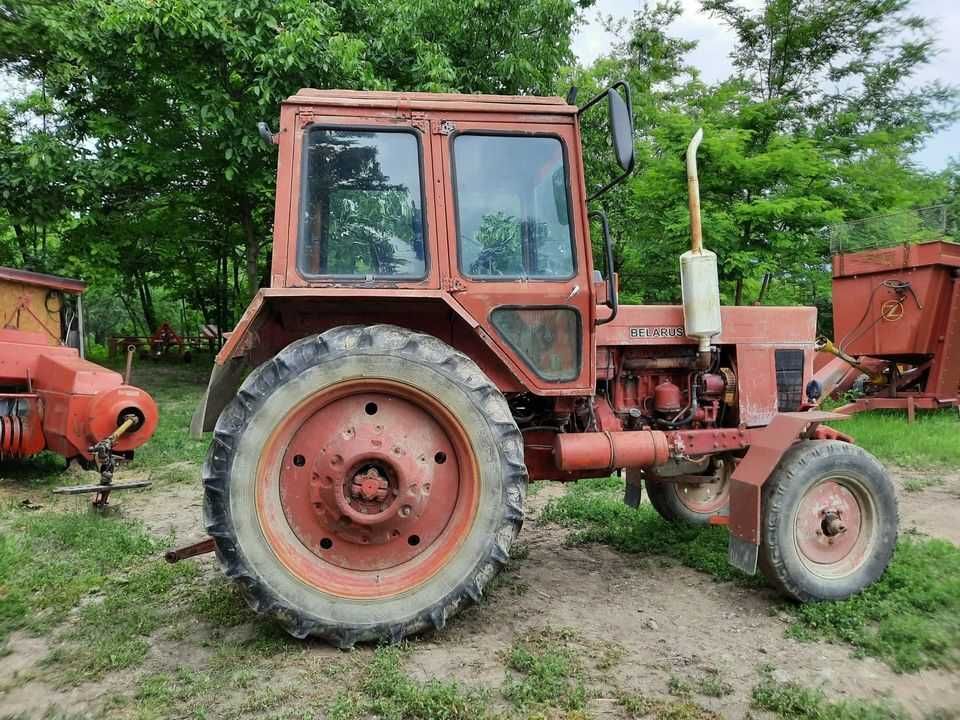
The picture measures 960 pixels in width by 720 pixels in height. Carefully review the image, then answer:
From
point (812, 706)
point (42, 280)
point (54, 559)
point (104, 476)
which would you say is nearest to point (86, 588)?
point (54, 559)

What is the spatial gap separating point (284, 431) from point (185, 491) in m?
3.82

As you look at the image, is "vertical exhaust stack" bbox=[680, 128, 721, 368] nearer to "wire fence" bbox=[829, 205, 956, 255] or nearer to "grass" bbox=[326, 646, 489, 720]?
"grass" bbox=[326, 646, 489, 720]

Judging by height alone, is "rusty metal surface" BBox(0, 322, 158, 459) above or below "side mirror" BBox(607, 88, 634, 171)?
below

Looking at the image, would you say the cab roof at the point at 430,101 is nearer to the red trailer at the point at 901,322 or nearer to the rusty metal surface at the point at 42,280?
the rusty metal surface at the point at 42,280

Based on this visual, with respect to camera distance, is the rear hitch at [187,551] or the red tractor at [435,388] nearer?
the red tractor at [435,388]

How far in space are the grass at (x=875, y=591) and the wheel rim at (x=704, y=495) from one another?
0.79 feet

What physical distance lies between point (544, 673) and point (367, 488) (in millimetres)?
1110

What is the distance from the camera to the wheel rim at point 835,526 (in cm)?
367

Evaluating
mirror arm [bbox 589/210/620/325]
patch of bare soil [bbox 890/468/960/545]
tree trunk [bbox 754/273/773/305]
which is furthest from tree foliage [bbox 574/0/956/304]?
mirror arm [bbox 589/210/620/325]

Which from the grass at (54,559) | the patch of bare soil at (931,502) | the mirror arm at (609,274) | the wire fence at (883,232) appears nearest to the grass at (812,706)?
the mirror arm at (609,274)

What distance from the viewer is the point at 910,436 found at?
8.07 meters

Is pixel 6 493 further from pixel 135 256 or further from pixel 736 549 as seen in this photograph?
pixel 135 256

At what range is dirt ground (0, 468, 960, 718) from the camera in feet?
8.97

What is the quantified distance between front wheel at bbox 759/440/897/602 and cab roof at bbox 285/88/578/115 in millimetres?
2215
